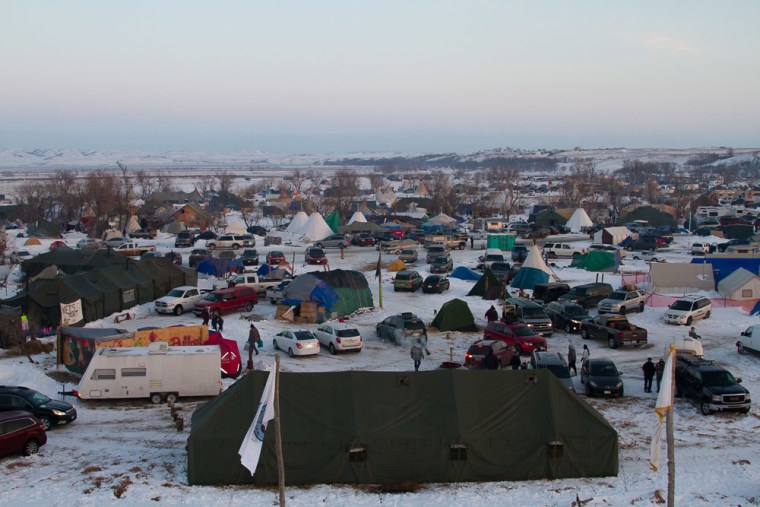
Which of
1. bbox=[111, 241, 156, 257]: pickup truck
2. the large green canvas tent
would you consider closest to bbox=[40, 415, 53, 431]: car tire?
the large green canvas tent

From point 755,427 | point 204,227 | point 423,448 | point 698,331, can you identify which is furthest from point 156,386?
point 204,227

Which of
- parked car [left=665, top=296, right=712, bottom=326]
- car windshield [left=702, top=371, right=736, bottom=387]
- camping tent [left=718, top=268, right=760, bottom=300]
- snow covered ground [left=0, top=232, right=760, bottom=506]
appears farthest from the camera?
camping tent [left=718, top=268, right=760, bottom=300]

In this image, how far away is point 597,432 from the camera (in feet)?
47.6

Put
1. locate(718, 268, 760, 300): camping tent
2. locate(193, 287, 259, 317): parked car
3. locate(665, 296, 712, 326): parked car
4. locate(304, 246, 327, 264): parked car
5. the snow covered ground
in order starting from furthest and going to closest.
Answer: locate(304, 246, 327, 264): parked car
locate(718, 268, 760, 300): camping tent
locate(193, 287, 259, 317): parked car
locate(665, 296, 712, 326): parked car
the snow covered ground

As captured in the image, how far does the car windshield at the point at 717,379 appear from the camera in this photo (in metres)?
18.4

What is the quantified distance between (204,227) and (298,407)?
180 ft

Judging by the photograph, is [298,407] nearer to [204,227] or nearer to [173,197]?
[204,227]

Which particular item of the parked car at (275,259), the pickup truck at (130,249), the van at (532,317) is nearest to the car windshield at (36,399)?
the van at (532,317)

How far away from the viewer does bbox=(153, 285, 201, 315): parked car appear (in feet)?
102

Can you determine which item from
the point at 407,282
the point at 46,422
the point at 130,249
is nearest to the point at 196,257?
the point at 130,249

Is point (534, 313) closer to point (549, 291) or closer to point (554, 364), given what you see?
point (549, 291)

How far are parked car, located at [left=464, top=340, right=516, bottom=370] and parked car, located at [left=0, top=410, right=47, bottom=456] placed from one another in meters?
11.6

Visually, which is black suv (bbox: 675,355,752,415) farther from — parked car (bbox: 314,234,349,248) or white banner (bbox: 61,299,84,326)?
parked car (bbox: 314,234,349,248)

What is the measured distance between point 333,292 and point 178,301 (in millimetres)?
6577
